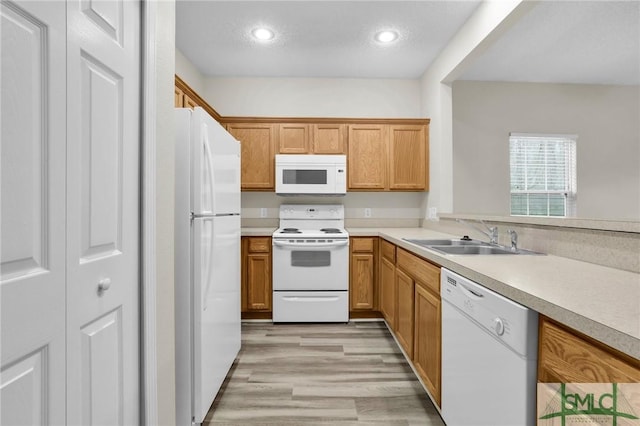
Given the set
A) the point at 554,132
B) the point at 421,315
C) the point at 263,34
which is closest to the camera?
the point at 421,315

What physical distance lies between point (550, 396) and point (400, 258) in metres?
1.68

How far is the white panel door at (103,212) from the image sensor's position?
0.86 meters

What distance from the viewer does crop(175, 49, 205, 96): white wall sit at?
10.2ft

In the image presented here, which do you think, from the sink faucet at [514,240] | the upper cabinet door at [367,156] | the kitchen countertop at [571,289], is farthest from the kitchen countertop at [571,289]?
the upper cabinet door at [367,156]

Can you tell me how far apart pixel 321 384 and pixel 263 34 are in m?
2.91

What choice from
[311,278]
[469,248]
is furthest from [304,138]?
[469,248]

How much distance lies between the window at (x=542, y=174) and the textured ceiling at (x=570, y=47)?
Answer: 2.48 feet

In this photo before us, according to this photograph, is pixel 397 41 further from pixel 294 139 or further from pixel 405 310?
pixel 405 310

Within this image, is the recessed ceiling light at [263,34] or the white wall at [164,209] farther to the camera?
the recessed ceiling light at [263,34]

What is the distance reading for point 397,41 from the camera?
297cm

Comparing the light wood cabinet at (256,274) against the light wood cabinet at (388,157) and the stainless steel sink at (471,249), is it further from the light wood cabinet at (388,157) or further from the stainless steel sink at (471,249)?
the stainless steel sink at (471,249)

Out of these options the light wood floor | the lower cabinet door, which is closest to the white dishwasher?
the light wood floor

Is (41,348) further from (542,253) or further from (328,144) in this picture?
(328,144)

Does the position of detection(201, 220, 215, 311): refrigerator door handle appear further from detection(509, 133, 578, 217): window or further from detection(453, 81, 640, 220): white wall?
detection(509, 133, 578, 217): window
